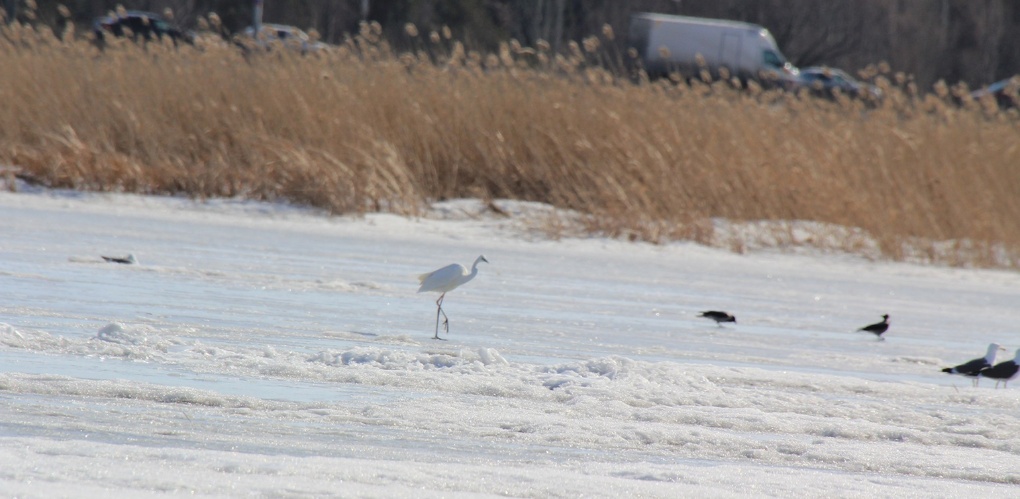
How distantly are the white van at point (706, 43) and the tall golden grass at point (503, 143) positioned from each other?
1628cm

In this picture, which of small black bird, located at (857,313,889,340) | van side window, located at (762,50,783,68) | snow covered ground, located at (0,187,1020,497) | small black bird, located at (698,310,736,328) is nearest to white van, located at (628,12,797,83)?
van side window, located at (762,50,783,68)

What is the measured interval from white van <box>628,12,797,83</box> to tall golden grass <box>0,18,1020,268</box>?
16.3 metres

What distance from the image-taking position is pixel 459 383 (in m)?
3.98

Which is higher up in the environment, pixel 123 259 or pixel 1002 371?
pixel 1002 371

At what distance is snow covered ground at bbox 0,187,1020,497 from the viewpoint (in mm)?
2957

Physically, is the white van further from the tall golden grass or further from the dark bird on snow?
the dark bird on snow

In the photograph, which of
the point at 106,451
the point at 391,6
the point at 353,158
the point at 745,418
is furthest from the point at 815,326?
the point at 391,6

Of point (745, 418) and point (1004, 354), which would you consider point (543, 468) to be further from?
point (1004, 354)

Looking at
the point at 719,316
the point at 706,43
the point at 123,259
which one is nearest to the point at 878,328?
the point at 719,316

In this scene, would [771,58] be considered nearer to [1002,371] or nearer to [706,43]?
[706,43]

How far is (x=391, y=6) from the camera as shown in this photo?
32.4 meters

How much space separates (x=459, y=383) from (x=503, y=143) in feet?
22.8

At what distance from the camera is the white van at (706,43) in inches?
1108

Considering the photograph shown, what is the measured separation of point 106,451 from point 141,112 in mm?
8134
